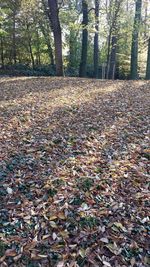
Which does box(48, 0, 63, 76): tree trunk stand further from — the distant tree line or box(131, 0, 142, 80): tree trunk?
box(131, 0, 142, 80): tree trunk

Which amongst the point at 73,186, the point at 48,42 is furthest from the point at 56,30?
the point at 73,186

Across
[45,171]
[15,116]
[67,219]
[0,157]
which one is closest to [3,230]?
[67,219]

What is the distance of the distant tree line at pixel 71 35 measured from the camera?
488 inches

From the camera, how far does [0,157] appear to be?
3678 millimetres

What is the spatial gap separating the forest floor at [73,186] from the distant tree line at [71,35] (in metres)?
6.36

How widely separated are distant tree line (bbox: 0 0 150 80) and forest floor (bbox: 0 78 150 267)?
20.9 ft

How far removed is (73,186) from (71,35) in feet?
46.8

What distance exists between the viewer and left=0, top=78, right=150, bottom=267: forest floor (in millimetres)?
2355

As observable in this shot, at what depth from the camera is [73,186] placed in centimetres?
318

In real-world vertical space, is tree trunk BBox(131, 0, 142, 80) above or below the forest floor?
above

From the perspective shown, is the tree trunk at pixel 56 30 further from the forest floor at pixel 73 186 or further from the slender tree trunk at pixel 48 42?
the forest floor at pixel 73 186

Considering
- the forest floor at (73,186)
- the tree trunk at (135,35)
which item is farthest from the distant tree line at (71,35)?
the forest floor at (73,186)

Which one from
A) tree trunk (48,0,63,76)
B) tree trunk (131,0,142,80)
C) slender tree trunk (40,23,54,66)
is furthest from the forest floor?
slender tree trunk (40,23,54,66)

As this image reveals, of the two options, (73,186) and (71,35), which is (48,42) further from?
(73,186)
